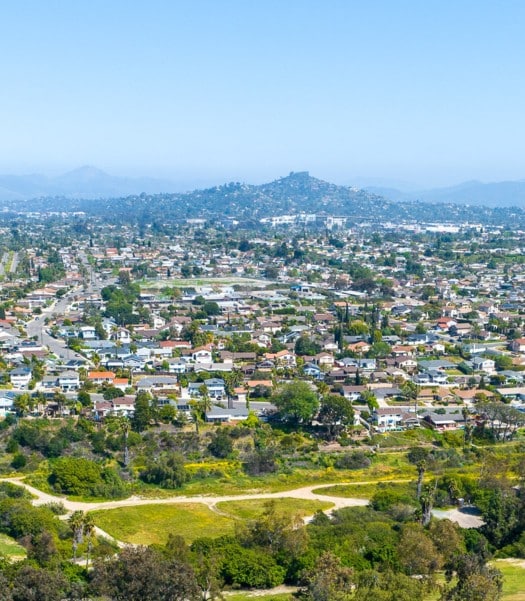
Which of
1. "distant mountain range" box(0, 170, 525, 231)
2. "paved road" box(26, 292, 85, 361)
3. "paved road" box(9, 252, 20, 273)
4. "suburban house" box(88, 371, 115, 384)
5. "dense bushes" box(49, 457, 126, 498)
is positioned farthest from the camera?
"distant mountain range" box(0, 170, 525, 231)

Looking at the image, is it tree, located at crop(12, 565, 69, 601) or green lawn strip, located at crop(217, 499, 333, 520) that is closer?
tree, located at crop(12, 565, 69, 601)

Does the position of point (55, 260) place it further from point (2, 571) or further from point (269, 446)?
point (2, 571)

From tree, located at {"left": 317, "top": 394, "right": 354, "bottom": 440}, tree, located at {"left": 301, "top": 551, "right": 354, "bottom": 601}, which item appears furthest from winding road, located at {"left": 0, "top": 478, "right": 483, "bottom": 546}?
tree, located at {"left": 301, "top": 551, "right": 354, "bottom": 601}

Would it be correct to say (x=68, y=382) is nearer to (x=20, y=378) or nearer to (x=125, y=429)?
(x=20, y=378)

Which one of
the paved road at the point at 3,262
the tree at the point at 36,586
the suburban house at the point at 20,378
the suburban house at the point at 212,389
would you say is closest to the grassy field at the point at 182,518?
the tree at the point at 36,586

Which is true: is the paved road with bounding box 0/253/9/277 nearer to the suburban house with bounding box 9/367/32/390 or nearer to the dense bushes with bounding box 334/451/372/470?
the suburban house with bounding box 9/367/32/390

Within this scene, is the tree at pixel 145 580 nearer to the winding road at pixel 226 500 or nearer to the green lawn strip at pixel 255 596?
the green lawn strip at pixel 255 596

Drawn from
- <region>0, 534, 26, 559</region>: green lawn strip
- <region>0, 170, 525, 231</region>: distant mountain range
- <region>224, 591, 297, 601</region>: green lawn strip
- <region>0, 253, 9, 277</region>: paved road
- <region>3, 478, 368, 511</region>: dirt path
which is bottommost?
<region>3, 478, 368, 511</region>: dirt path

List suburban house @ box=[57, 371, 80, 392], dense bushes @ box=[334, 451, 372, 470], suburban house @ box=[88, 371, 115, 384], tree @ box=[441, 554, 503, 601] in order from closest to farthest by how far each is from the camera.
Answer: tree @ box=[441, 554, 503, 601]
dense bushes @ box=[334, 451, 372, 470]
suburban house @ box=[57, 371, 80, 392]
suburban house @ box=[88, 371, 115, 384]
